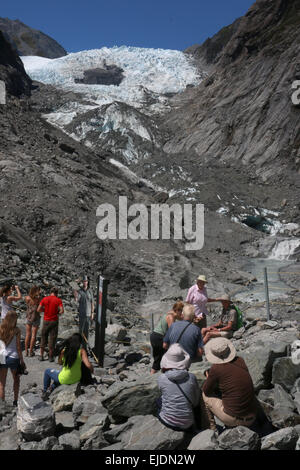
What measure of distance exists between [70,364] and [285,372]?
2.93 metres

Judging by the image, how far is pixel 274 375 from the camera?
507 centimetres

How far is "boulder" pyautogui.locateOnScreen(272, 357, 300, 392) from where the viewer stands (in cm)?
500

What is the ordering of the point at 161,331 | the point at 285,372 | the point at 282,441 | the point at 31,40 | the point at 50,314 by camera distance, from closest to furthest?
the point at 282,441 → the point at 285,372 → the point at 161,331 → the point at 50,314 → the point at 31,40

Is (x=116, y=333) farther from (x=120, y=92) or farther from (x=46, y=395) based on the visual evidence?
(x=120, y=92)

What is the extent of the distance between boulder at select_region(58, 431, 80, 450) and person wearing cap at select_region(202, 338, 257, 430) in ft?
4.69

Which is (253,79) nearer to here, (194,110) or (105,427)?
(194,110)

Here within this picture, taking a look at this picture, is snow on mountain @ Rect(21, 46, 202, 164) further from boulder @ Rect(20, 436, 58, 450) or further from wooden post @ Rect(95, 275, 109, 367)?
boulder @ Rect(20, 436, 58, 450)

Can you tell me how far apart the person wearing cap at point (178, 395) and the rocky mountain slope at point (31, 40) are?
176373 millimetres

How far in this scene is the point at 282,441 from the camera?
12.4 feet

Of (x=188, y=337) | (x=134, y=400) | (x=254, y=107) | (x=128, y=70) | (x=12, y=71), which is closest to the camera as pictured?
(x=134, y=400)

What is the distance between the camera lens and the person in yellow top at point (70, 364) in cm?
555

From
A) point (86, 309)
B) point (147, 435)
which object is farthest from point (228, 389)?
point (86, 309)

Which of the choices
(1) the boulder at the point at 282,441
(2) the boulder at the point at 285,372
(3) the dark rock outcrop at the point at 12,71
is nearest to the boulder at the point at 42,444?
(1) the boulder at the point at 282,441
